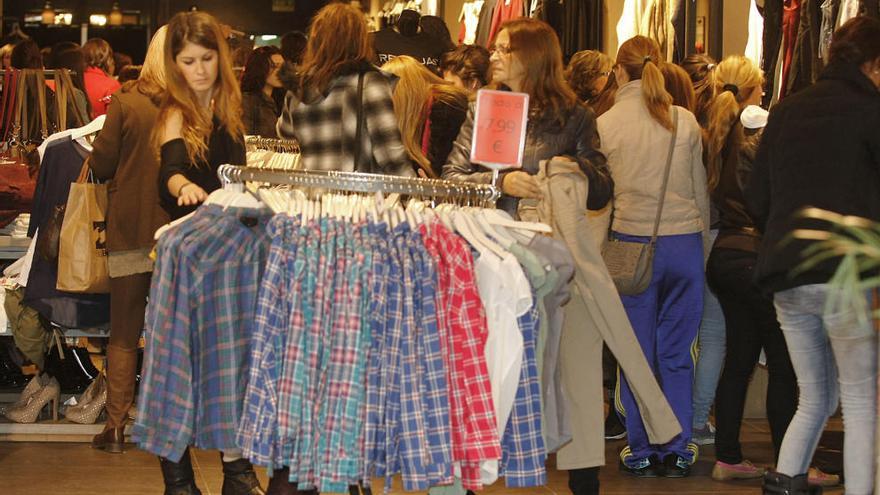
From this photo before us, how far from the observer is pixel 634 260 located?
5316 mm

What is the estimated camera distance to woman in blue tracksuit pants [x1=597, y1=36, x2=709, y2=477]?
17.8ft

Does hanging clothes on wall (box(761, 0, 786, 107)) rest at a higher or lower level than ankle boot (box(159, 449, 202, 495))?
higher

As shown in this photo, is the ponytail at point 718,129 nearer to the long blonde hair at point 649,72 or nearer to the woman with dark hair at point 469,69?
the long blonde hair at point 649,72

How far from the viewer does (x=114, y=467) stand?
5.54 metres

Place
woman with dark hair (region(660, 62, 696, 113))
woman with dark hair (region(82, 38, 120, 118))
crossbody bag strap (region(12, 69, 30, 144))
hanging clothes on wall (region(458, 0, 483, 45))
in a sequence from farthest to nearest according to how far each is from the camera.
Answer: hanging clothes on wall (region(458, 0, 483, 45)), woman with dark hair (region(82, 38, 120, 118)), crossbody bag strap (region(12, 69, 30, 144)), woman with dark hair (region(660, 62, 696, 113))

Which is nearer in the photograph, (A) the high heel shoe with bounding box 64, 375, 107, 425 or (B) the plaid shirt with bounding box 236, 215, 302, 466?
(B) the plaid shirt with bounding box 236, 215, 302, 466

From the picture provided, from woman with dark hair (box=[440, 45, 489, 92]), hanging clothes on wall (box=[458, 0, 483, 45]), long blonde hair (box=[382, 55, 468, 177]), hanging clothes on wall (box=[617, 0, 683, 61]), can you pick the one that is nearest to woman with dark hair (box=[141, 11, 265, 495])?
long blonde hair (box=[382, 55, 468, 177])

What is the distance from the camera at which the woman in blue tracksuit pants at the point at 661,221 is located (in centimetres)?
541

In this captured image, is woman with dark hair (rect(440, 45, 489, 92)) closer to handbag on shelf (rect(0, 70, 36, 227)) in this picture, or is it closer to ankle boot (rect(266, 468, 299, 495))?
handbag on shelf (rect(0, 70, 36, 227))

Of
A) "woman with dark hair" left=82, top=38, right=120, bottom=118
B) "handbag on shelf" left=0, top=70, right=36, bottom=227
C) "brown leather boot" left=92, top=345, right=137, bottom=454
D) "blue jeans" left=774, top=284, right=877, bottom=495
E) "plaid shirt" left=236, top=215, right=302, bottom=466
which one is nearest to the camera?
"plaid shirt" left=236, top=215, right=302, bottom=466

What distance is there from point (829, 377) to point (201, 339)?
2.18m

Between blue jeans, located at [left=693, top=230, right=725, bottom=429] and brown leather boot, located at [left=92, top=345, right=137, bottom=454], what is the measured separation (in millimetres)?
2537

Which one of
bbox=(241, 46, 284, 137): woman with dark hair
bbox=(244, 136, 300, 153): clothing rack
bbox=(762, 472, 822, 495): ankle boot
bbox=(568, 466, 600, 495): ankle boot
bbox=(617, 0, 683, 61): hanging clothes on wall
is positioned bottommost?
bbox=(762, 472, 822, 495): ankle boot

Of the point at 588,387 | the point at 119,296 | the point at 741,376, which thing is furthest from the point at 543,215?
the point at 119,296
